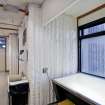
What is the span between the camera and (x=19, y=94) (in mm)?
2975

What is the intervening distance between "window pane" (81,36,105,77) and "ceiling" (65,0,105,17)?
0.73 metres

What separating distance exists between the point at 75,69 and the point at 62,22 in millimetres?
1367

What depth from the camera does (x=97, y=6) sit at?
275 cm

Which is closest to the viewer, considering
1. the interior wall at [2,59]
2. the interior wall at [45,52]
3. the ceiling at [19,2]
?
the ceiling at [19,2]

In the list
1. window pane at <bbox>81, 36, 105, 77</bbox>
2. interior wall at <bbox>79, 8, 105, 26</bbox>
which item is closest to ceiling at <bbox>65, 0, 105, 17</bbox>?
interior wall at <bbox>79, 8, 105, 26</bbox>

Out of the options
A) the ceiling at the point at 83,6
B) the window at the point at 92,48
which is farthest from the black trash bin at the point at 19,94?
the ceiling at the point at 83,6

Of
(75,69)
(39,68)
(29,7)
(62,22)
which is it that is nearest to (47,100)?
(39,68)

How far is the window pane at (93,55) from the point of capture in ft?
9.50

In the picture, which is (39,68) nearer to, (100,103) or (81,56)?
(81,56)

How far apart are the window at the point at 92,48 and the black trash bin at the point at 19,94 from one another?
164cm

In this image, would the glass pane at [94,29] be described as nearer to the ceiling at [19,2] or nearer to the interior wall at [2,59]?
the ceiling at [19,2]

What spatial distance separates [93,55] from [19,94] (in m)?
2.08

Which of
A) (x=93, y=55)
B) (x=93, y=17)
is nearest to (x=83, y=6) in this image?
(x=93, y=17)

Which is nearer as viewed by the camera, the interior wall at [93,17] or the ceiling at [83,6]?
the ceiling at [83,6]
